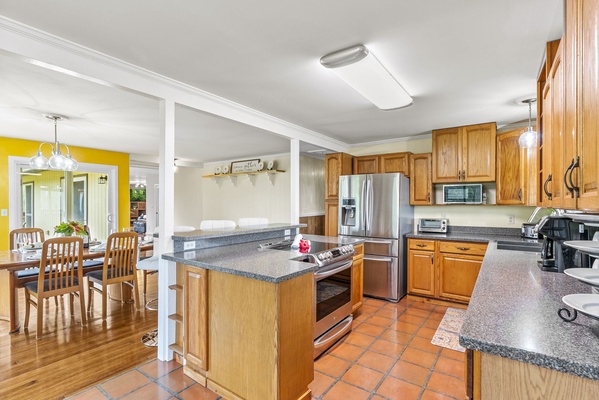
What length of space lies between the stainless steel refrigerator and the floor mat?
8.49 feet

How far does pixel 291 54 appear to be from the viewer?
2.06 meters

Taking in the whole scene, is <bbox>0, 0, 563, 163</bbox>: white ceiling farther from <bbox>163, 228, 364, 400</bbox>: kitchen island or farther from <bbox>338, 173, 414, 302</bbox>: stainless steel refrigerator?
<bbox>163, 228, 364, 400</bbox>: kitchen island

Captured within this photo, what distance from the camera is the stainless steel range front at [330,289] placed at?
2418mm

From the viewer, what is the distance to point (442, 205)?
4.17 meters

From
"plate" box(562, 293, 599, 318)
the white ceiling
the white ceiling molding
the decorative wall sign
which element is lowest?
A: "plate" box(562, 293, 599, 318)

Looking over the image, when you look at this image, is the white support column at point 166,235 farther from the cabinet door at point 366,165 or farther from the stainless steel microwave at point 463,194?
the stainless steel microwave at point 463,194

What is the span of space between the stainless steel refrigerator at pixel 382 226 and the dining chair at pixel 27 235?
14.0ft

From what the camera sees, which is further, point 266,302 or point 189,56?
point 189,56

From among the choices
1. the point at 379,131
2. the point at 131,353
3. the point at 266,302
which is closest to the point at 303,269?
the point at 266,302

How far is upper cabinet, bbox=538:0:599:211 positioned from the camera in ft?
2.90

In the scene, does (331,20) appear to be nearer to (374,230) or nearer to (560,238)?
(560,238)

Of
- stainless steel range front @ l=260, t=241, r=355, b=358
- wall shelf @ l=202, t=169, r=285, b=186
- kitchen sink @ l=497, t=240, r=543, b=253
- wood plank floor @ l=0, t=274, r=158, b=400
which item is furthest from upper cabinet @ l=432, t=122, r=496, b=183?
wood plank floor @ l=0, t=274, r=158, b=400

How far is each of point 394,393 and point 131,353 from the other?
7.09 ft

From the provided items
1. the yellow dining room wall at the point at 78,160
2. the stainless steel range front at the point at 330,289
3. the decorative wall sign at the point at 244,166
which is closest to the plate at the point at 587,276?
the stainless steel range front at the point at 330,289
